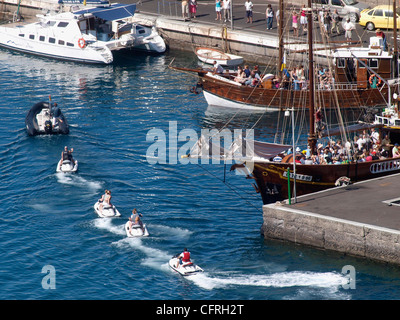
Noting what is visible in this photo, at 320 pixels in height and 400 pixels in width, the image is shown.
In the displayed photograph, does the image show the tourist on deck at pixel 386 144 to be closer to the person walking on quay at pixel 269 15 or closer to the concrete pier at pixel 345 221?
the concrete pier at pixel 345 221

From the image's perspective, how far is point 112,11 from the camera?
7656cm

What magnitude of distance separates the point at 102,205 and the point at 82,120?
18.3 metres

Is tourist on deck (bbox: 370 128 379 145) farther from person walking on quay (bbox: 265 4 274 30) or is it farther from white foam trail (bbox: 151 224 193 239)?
person walking on quay (bbox: 265 4 274 30)

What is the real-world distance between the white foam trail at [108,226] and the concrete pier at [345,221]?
7.53 m

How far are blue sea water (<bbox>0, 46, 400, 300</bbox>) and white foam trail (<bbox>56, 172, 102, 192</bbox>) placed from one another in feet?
0.40

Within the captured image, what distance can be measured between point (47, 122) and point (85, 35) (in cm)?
2374

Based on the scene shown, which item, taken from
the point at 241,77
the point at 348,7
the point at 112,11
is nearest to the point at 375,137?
the point at 241,77

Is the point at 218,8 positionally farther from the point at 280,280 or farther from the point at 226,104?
the point at 280,280

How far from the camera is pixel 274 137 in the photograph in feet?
183

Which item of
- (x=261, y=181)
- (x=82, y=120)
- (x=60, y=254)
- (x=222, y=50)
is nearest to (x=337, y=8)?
(x=222, y=50)

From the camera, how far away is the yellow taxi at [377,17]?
→ 6925 centimetres

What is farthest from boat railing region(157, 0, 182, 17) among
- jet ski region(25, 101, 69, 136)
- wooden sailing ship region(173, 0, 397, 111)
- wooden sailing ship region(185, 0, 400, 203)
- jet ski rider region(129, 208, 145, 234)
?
jet ski rider region(129, 208, 145, 234)

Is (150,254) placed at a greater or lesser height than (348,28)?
lesser
